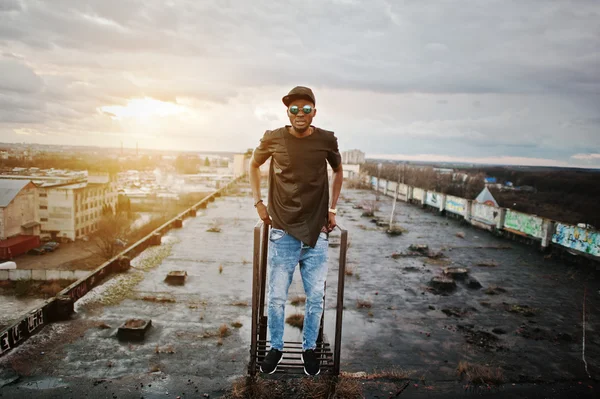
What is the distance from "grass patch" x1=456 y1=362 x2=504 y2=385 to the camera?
5.37 metres

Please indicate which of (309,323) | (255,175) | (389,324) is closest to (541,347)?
(389,324)

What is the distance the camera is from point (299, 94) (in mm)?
3482

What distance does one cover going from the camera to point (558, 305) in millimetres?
9156

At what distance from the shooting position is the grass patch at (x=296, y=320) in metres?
7.56

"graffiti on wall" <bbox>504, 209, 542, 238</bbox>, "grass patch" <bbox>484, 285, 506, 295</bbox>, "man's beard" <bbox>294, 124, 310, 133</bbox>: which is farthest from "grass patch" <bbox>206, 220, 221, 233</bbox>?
"man's beard" <bbox>294, 124, 310, 133</bbox>

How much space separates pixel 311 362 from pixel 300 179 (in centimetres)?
176

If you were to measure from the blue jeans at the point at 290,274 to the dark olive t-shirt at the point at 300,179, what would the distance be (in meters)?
0.13

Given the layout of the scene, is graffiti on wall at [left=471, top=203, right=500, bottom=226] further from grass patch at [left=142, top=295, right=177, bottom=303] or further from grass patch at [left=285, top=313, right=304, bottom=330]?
grass patch at [left=142, top=295, right=177, bottom=303]

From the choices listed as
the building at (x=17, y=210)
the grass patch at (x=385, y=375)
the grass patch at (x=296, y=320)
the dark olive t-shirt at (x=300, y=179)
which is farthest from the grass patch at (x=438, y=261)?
the building at (x=17, y=210)

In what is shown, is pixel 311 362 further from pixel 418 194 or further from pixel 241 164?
pixel 241 164

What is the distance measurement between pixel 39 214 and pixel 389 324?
148 feet

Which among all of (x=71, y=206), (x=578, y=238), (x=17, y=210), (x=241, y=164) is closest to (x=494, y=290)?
(x=578, y=238)

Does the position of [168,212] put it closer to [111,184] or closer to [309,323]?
[111,184]

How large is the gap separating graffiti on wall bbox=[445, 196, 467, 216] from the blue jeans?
21377mm
